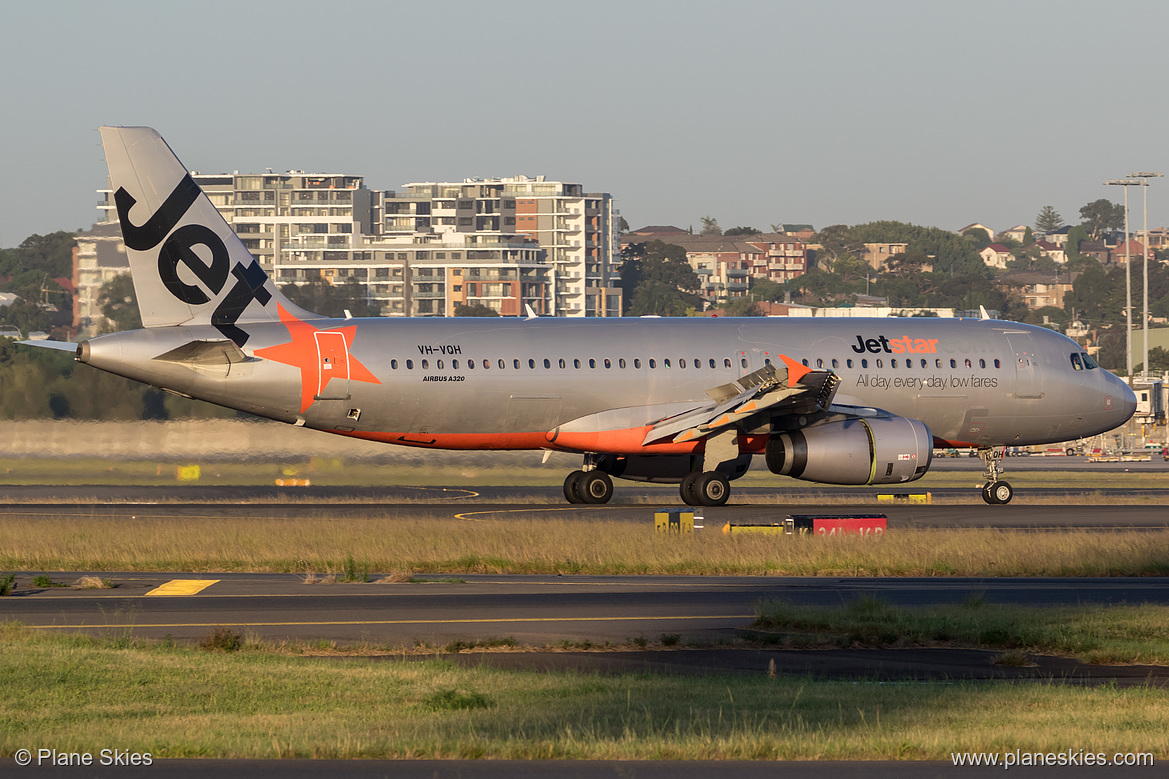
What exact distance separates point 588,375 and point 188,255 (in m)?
10.4

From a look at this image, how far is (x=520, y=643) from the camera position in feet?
56.0

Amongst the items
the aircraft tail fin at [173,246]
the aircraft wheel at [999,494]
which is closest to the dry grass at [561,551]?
the aircraft tail fin at [173,246]

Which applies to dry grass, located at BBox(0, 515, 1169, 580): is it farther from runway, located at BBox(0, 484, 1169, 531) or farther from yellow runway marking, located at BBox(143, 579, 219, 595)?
runway, located at BBox(0, 484, 1169, 531)

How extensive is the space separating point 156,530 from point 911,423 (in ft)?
61.2

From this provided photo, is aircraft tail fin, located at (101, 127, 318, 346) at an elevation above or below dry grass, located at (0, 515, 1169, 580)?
above

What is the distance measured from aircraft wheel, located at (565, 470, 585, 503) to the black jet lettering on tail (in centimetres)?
934

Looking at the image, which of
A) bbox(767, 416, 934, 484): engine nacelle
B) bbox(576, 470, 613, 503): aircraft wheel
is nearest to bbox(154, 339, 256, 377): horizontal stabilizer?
bbox(576, 470, 613, 503): aircraft wheel

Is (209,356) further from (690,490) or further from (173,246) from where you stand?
(690,490)

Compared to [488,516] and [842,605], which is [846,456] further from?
[842,605]

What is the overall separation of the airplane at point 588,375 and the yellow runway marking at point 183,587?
12360mm

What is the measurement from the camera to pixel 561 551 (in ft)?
86.7

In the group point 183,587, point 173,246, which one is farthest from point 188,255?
point 183,587

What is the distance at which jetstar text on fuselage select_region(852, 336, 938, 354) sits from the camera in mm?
40094

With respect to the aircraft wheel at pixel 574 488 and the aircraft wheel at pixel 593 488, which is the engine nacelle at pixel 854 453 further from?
the aircraft wheel at pixel 574 488
